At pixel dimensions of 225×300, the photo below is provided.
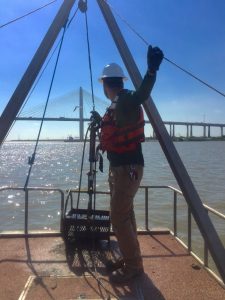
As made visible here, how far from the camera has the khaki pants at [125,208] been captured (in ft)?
13.8

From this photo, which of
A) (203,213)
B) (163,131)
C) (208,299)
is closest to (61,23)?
(163,131)

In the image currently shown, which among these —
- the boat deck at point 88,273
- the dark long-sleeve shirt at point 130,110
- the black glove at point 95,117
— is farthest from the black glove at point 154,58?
the boat deck at point 88,273

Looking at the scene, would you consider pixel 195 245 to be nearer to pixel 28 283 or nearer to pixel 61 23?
pixel 28 283

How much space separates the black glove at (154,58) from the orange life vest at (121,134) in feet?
2.66

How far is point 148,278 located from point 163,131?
1.83 meters

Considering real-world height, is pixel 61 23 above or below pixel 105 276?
above

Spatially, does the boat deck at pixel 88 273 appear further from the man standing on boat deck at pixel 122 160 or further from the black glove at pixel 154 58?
the black glove at pixel 154 58

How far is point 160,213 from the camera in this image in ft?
49.3

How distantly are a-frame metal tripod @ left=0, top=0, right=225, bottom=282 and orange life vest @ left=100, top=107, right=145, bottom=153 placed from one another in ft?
1.76

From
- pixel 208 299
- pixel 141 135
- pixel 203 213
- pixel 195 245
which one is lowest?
pixel 195 245

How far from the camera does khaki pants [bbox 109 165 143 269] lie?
4191 mm

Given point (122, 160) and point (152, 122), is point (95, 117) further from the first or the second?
point (152, 122)

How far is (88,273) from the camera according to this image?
4.66 m

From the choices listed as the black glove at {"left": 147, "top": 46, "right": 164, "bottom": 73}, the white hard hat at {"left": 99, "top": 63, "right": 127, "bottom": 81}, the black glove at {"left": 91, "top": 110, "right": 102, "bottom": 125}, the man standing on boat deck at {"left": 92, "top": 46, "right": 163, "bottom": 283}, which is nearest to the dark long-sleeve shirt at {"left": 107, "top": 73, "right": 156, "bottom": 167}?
the man standing on boat deck at {"left": 92, "top": 46, "right": 163, "bottom": 283}
